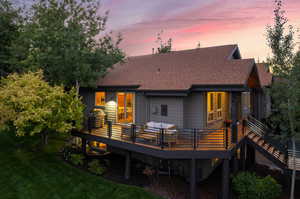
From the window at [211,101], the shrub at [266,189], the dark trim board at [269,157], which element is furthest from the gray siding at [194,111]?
the shrub at [266,189]

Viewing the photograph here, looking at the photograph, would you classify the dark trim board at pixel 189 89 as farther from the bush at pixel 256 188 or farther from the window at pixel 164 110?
the bush at pixel 256 188

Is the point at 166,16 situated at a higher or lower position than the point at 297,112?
higher

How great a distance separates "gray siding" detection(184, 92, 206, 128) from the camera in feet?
34.5

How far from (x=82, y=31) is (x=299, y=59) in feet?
42.2

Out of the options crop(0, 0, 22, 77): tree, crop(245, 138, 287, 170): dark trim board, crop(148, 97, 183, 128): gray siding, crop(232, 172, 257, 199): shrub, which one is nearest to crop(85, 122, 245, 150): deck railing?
crop(148, 97, 183, 128): gray siding

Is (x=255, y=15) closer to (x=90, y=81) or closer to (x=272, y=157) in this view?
(x=272, y=157)

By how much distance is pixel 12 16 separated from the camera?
667 inches

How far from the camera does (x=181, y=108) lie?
412 inches

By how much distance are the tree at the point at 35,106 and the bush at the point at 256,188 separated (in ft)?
29.9

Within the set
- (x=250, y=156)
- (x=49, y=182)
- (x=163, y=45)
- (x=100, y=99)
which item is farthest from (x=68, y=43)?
(x=163, y=45)

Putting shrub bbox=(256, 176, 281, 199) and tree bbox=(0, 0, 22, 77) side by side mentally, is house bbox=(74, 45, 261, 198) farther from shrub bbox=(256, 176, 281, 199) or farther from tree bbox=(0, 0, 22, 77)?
tree bbox=(0, 0, 22, 77)

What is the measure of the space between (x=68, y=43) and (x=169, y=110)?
7.87 m

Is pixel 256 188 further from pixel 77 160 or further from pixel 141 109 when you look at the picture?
pixel 77 160

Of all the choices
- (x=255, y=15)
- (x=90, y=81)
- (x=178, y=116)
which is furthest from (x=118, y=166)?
(x=255, y=15)
